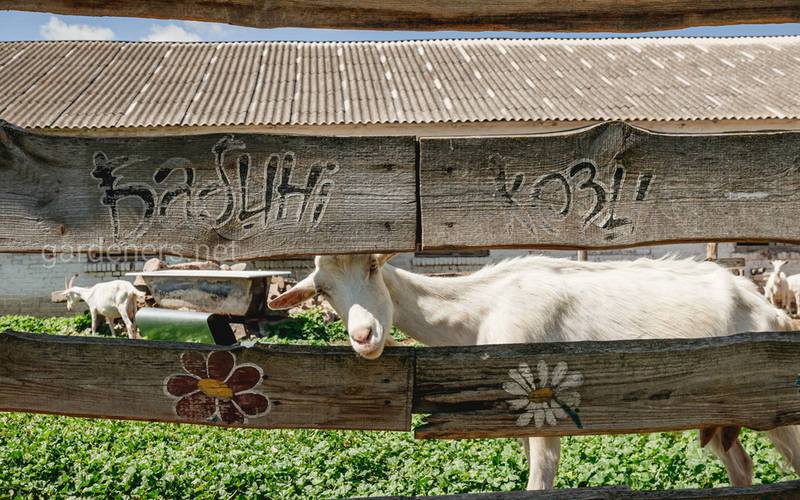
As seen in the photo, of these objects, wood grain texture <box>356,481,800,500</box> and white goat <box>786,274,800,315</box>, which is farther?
white goat <box>786,274,800,315</box>

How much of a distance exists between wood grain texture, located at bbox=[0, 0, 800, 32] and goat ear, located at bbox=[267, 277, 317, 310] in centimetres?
107

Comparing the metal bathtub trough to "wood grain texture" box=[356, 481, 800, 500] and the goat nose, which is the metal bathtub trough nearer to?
the goat nose

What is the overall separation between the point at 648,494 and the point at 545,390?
19.0 inches

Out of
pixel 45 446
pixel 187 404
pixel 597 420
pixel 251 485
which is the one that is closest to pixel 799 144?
pixel 597 420

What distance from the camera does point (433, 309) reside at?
3.69 m

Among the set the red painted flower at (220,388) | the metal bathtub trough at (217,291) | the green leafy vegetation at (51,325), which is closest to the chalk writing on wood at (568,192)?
the red painted flower at (220,388)

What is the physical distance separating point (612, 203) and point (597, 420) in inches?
25.3

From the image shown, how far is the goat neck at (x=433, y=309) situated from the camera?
11.9ft

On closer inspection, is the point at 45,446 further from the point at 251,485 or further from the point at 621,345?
the point at 621,345

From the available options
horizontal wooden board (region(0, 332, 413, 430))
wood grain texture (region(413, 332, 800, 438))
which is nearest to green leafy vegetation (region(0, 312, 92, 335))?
horizontal wooden board (region(0, 332, 413, 430))

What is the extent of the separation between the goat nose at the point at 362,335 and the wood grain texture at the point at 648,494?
19.8 inches

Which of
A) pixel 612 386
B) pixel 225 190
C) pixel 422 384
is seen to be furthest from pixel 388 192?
pixel 612 386

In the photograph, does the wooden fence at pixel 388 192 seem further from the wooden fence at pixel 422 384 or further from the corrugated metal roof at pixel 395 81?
the corrugated metal roof at pixel 395 81

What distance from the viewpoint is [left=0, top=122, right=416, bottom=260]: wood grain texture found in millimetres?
1791
